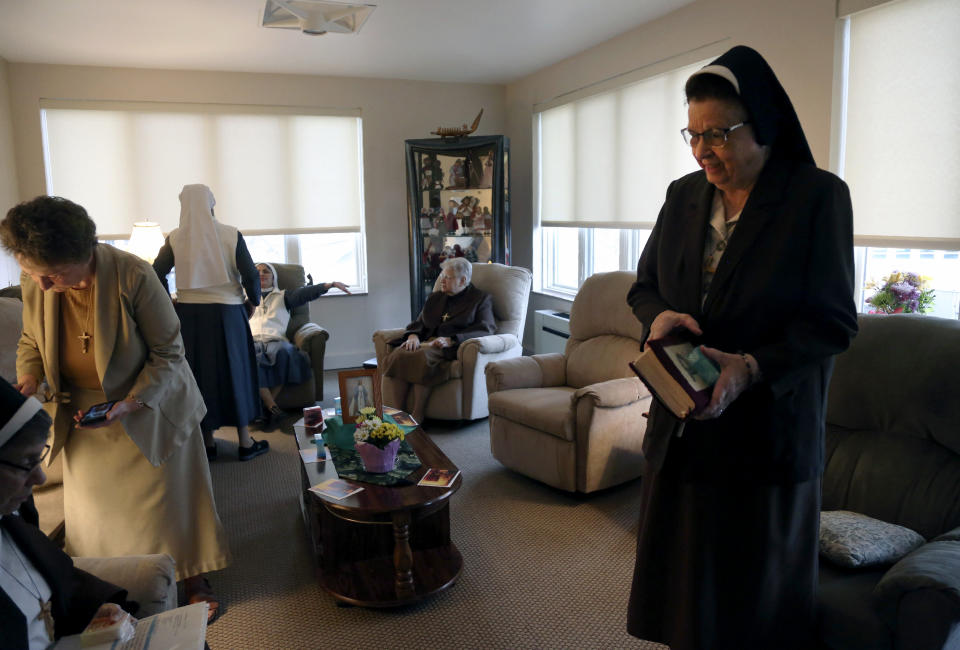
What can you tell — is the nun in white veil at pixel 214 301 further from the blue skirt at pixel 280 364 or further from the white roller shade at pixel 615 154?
the white roller shade at pixel 615 154

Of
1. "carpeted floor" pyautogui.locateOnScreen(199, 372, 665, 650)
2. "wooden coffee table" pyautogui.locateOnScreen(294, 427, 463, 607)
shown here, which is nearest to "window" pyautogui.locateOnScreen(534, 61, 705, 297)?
"carpeted floor" pyautogui.locateOnScreen(199, 372, 665, 650)

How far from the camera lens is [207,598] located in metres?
2.30

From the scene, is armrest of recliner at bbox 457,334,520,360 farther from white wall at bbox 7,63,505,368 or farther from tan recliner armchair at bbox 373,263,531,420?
white wall at bbox 7,63,505,368

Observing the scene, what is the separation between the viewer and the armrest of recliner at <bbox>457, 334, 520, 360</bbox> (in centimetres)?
411

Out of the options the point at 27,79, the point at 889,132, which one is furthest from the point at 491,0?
the point at 27,79

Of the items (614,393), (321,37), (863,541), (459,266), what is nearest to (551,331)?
(459,266)

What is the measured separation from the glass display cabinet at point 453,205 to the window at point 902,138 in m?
2.79

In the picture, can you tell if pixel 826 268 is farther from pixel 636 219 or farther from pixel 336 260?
pixel 336 260

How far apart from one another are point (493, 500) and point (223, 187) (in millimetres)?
3874

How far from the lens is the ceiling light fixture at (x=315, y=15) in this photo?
3662 millimetres

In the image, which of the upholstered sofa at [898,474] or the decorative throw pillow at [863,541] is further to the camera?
the decorative throw pillow at [863,541]

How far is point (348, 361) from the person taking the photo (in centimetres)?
614

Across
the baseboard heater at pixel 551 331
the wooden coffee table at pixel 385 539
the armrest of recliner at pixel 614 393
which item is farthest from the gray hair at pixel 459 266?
the wooden coffee table at pixel 385 539

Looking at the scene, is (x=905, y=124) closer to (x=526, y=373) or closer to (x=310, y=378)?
(x=526, y=373)
